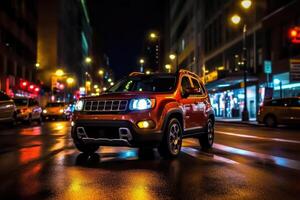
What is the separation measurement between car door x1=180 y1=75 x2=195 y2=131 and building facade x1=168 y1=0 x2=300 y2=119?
2040 cm

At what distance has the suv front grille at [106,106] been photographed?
1027 centimetres

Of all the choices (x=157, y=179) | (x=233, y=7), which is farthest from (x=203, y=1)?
(x=157, y=179)

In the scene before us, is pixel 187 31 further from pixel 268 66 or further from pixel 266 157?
pixel 266 157

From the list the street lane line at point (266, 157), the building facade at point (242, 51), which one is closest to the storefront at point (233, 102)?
the building facade at point (242, 51)

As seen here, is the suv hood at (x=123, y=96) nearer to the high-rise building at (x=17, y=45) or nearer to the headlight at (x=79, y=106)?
the headlight at (x=79, y=106)

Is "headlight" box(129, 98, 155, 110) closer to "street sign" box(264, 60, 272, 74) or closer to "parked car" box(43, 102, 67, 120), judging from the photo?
"street sign" box(264, 60, 272, 74)

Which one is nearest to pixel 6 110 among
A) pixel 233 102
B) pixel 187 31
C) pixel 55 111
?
pixel 55 111

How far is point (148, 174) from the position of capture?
862cm

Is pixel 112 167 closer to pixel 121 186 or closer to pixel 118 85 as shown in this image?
pixel 121 186

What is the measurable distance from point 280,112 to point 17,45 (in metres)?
40.1

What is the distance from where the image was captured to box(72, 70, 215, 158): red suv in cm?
1016

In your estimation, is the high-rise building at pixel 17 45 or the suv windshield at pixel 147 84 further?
the high-rise building at pixel 17 45

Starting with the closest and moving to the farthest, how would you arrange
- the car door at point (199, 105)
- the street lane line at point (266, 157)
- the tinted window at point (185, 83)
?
the street lane line at point (266, 157) < the tinted window at point (185, 83) < the car door at point (199, 105)

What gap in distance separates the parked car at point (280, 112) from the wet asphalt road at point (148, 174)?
1357 cm
